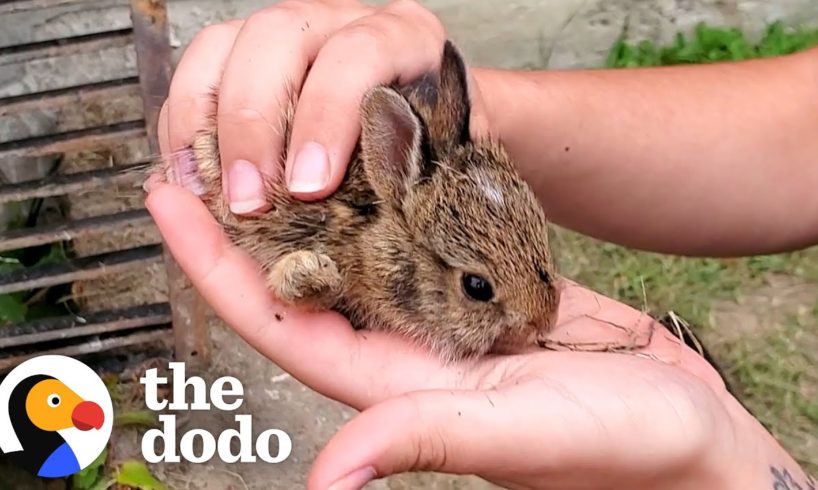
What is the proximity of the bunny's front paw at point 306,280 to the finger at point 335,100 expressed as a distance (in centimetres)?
11

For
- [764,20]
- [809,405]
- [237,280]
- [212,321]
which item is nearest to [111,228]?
[212,321]

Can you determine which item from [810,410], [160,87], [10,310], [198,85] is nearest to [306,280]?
[198,85]

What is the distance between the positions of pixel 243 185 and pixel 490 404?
551mm

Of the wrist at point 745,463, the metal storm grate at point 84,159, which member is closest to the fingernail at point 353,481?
the wrist at point 745,463

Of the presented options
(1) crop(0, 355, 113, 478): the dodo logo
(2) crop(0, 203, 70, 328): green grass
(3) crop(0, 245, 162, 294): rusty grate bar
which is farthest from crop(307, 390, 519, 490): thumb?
(2) crop(0, 203, 70, 328): green grass

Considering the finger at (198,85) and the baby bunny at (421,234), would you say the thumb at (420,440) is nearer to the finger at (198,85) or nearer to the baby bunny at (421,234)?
the baby bunny at (421,234)

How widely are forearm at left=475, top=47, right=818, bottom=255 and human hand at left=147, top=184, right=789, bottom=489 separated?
1.50 ft

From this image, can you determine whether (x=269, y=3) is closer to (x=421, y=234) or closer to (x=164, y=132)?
(x=164, y=132)

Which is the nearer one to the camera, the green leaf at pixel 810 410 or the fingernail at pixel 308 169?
the fingernail at pixel 308 169

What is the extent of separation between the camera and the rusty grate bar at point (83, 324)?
8.60ft

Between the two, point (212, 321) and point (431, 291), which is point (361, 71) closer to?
point (431, 291)

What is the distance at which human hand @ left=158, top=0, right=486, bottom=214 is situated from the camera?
1.46m

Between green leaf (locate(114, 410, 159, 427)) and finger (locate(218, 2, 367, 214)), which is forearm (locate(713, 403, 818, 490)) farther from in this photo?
green leaf (locate(114, 410, 159, 427))

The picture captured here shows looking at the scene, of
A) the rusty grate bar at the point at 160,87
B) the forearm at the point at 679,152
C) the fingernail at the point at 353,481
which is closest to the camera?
the fingernail at the point at 353,481
